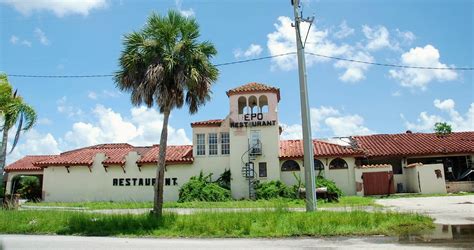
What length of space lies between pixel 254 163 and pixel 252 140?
1798 mm

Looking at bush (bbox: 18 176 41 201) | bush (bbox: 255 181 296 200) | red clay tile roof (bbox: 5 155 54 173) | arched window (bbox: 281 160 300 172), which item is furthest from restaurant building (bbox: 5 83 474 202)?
red clay tile roof (bbox: 5 155 54 173)

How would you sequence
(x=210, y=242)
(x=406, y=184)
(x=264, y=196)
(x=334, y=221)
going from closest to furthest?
(x=210, y=242), (x=334, y=221), (x=264, y=196), (x=406, y=184)

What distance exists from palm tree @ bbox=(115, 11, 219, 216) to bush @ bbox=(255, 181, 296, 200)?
14.5 m

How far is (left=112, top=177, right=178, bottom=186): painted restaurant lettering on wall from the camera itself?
33300 millimetres

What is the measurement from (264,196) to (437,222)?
17.1 meters

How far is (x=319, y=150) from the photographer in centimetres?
3266

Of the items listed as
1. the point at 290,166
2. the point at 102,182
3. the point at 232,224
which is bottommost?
the point at 232,224

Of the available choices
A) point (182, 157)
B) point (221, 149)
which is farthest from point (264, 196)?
point (182, 157)

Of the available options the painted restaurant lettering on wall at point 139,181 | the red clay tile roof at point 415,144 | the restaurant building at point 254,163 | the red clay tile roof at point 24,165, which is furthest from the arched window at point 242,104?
the red clay tile roof at point 24,165

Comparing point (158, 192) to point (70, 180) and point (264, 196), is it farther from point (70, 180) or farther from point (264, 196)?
point (70, 180)

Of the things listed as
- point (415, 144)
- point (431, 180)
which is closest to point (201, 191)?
point (431, 180)

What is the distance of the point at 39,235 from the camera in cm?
1429

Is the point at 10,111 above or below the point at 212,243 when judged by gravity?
above

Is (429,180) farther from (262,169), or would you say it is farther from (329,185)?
(262,169)
